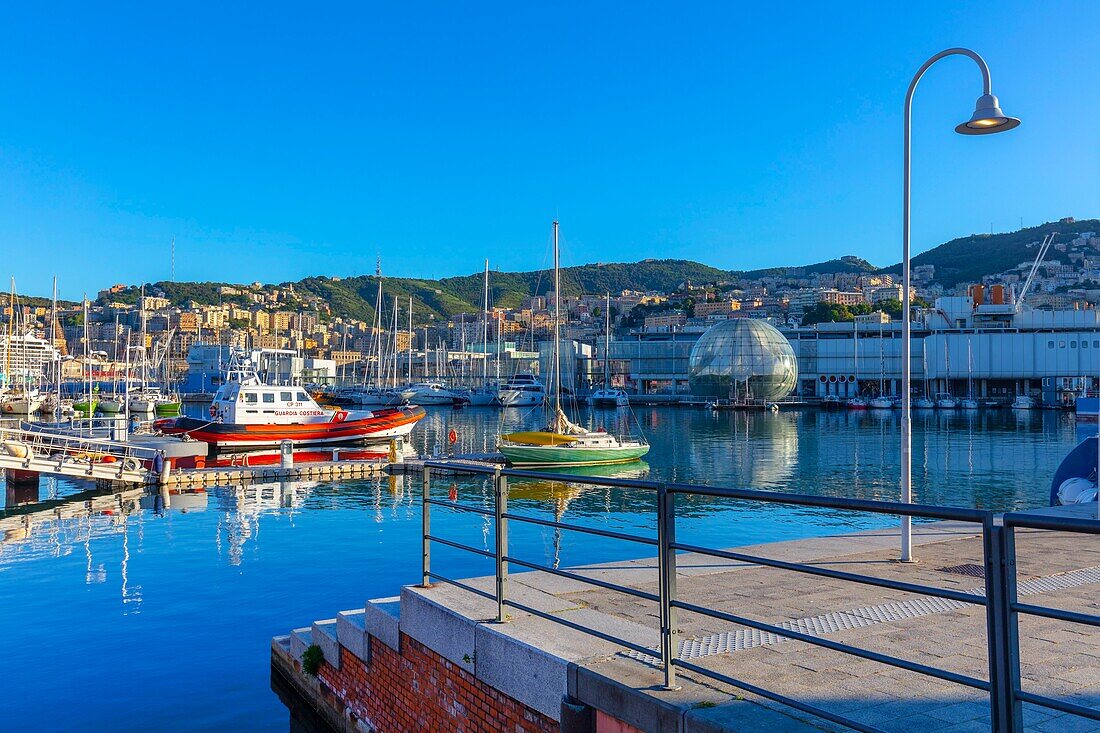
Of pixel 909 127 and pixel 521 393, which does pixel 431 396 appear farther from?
pixel 909 127

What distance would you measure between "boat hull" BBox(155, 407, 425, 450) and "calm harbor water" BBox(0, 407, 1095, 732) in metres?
10.5

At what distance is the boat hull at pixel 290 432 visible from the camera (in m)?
42.3

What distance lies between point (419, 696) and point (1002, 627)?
4.94 meters

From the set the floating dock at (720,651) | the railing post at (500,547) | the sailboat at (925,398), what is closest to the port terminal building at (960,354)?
the sailboat at (925,398)

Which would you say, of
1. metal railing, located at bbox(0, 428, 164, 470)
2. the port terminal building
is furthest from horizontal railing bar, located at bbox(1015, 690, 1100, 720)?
the port terminal building

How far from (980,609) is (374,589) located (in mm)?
11096

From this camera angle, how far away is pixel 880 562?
888cm

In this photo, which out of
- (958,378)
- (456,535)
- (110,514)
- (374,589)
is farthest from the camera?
(958,378)

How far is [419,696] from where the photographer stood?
7.07 meters

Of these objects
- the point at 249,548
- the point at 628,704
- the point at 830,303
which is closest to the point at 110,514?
the point at 249,548

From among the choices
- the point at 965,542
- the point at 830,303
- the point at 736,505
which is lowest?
the point at 736,505

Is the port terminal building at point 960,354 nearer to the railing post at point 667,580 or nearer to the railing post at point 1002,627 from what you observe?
the railing post at point 667,580

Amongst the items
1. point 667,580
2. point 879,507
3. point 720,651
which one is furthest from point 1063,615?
point 720,651

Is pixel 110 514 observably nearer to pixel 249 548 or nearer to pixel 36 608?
pixel 249 548
